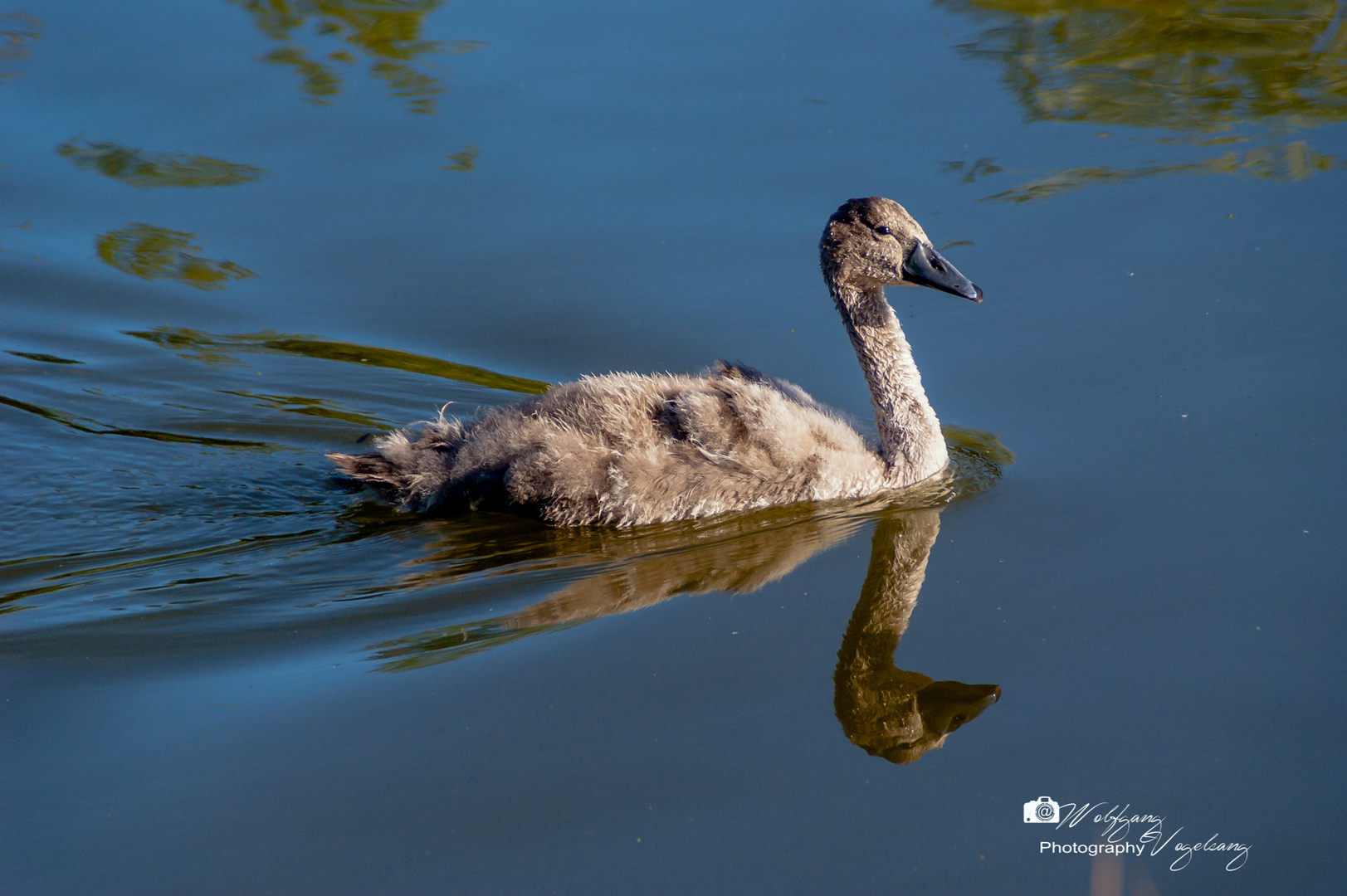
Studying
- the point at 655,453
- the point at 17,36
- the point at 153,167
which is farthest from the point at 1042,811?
the point at 17,36

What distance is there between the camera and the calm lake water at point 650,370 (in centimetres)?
394

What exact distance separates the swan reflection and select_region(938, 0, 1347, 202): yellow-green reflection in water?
361 cm

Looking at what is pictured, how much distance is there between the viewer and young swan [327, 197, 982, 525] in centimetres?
588

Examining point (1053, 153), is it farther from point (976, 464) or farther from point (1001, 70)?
point (976, 464)

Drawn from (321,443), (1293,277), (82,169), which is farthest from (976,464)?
(82,169)

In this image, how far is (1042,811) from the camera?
12.8 ft

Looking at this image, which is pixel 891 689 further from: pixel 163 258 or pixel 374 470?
pixel 163 258

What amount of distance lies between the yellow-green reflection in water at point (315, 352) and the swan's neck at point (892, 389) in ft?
6.28

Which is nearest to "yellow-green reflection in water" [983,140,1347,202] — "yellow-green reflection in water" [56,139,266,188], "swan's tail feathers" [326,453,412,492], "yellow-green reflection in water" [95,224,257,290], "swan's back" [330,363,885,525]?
"swan's back" [330,363,885,525]

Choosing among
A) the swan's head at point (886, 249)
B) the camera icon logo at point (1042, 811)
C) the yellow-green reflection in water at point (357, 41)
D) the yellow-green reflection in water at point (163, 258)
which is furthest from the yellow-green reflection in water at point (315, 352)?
the camera icon logo at point (1042, 811)

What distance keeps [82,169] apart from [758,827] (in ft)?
26.8

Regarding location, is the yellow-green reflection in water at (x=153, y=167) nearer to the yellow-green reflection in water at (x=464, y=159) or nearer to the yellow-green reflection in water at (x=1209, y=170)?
the yellow-green reflection in water at (x=464, y=159)
